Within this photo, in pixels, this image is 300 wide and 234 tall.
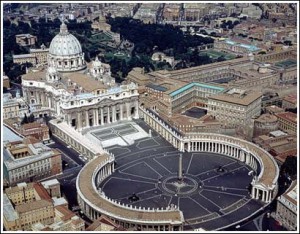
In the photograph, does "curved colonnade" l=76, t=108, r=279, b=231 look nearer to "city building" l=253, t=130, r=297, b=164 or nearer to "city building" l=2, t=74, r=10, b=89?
"city building" l=253, t=130, r=297, b=164

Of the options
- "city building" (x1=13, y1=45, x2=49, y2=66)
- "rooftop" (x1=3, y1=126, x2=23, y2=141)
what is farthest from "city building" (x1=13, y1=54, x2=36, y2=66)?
"rooftop" (x1=3, y1=126, x2=23, y2=141)

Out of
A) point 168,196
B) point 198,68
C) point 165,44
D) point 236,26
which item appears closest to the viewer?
point 168,196

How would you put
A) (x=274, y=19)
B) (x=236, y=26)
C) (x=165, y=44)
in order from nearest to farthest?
(x=165, y=44) < (x=236, y=26) < (x=274, y=19)

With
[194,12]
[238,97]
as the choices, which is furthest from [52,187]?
[194,12]

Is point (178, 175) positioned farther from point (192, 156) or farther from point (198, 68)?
point (198, 68)

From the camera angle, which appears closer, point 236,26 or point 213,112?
point 213,112

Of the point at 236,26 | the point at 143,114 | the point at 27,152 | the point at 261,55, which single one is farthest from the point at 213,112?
the point at 236,26

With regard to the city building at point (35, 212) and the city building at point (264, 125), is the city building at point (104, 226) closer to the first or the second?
the city building at point (35, 212)
